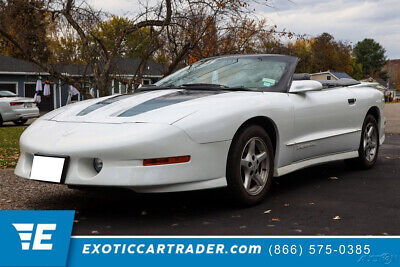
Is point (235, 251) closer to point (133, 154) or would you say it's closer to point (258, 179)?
point (133, 154)

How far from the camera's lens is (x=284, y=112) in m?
4.92

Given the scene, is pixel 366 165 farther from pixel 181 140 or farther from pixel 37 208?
pixel 37 208

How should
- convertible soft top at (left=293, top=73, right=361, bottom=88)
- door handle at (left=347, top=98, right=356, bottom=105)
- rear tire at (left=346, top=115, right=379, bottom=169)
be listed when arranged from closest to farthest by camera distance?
door handle at (left=347, top=98, right=356, bottom=105) < convertible soft top at (left=293, top=73, right=361, bottom=88) < rear tire at (left=346, top=115, right=379, bottom=169)

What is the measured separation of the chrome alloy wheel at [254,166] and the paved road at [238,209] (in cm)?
19

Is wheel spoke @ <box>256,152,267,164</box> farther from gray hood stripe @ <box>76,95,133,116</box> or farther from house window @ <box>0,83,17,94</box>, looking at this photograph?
house window @ <box>0,83,17,94</box>

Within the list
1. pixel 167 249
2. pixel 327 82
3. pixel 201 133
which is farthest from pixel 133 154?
pixel 327 82

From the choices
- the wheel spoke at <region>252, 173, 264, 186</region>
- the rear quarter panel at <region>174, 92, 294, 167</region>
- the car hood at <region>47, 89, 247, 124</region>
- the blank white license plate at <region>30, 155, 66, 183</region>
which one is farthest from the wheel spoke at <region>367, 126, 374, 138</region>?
the blank white license plate at <region>30, 155, 66, 183</region>

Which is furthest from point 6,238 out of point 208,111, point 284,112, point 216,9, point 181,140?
point 216,9

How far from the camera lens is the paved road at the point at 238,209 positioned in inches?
154

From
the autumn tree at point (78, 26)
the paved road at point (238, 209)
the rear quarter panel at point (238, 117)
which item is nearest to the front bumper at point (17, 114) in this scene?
the autumn tree at point (78, 26)

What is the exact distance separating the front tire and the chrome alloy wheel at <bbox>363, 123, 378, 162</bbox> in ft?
7.40

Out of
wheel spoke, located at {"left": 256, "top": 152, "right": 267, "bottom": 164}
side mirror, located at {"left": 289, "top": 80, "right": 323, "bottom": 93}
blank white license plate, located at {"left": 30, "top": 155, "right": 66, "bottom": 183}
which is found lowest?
A: blank white license plate, located at {"left": 30, "top": 155, "right": 66, "bottom": 183}

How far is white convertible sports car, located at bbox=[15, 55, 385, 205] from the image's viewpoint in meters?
3.93

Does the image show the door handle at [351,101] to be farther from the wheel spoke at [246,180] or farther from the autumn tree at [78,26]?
the autumn tree at [78,26]
